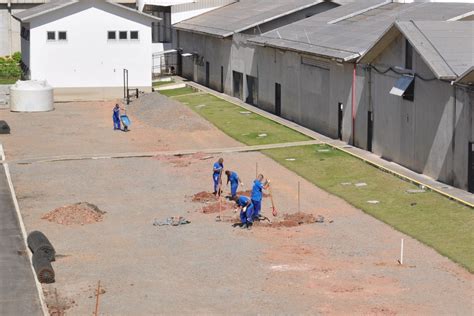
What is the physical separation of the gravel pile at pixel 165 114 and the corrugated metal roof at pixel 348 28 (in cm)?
594

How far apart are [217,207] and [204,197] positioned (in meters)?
1.48

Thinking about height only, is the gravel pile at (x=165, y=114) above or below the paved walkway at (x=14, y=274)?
above

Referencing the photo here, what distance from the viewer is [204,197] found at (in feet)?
117

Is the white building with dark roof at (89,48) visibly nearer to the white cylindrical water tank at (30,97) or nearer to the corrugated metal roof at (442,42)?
the white cylindrical water tank at (30,97)

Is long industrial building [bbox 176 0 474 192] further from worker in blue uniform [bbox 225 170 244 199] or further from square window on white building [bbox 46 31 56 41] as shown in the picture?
square window on white building [bbox 46 31 56 41]

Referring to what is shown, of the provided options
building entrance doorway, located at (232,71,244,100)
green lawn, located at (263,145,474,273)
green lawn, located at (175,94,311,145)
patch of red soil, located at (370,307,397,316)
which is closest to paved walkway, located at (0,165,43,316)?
patch of red soil, located at (370,307,397,316)

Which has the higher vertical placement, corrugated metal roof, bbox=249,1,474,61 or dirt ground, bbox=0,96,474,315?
corrugated metal roof, bbox=249,1,474,61

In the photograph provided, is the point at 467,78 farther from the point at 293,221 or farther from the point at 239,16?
the point at 239,16

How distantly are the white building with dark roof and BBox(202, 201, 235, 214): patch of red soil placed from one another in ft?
111

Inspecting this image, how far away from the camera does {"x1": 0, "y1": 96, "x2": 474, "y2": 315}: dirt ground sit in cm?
2402

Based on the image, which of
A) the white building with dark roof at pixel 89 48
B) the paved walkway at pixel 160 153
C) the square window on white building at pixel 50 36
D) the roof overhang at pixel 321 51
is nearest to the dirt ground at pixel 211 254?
the paved walkway at pixel 160 153

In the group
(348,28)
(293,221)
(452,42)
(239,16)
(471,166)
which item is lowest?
(293,221)

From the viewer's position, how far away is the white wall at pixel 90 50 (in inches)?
2613

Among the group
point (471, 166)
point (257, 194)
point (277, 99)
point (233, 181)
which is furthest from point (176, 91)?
point (257, 194)
